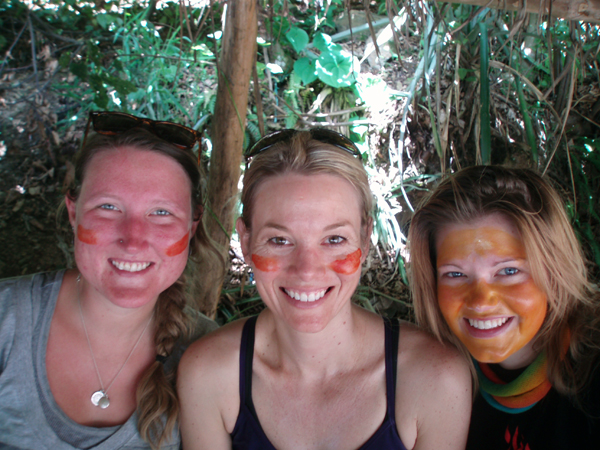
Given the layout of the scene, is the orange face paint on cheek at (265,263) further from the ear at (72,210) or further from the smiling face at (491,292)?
the ear at (72,210)

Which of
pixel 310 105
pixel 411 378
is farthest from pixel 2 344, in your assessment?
pixel 310 105

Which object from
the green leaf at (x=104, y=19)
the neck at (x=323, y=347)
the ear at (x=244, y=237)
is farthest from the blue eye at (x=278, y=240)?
the green leaf at (x=104, y=19)

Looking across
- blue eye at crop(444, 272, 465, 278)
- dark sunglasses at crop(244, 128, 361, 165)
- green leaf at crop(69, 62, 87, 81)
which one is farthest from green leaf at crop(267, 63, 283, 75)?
blue eye at crop(444, 272, 465, 278)

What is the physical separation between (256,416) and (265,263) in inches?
25.8

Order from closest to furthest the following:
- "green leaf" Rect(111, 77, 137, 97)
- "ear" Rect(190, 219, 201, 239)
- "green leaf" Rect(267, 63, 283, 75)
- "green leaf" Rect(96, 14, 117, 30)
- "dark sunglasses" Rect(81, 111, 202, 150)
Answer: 1. "dark sunglasses" Rect(81, 111, 202, 150)
2. "ear" Rect(190, 219, 201, 239)
3. "green leaf" Rect(111, 77, 137, 97)
4. "green leaf" Rect(96, 14, 117, 30)
5. "green leaf" Rect(267, 63, 283, 75)

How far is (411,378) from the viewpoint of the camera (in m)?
1.70

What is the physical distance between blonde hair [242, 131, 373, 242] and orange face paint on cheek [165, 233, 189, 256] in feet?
0.88

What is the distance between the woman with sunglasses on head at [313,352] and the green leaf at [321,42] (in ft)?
6.99

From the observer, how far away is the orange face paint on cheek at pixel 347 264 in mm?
1623

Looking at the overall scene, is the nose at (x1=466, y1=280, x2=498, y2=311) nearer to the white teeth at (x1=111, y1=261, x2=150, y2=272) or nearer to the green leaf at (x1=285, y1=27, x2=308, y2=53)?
the white teeth at (x1=111, y1=261, x2=150, y2=272)

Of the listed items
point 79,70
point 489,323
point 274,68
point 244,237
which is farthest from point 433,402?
point 274,68

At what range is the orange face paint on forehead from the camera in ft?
5.32

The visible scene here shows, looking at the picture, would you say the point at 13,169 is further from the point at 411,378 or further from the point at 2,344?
the point at 411,378

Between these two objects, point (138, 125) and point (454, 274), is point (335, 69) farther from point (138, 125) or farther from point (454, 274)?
point (454, 274)
